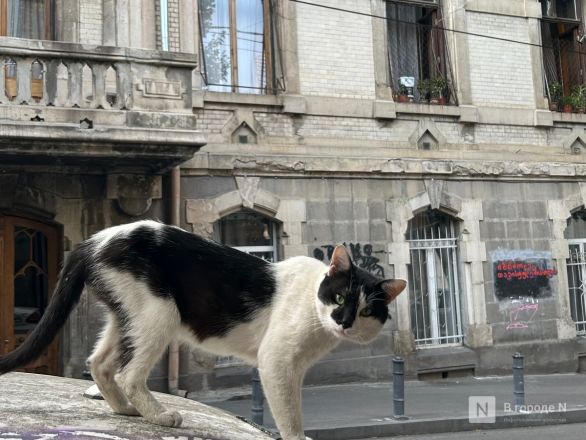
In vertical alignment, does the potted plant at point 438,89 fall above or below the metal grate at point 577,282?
above

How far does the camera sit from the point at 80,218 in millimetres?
11586

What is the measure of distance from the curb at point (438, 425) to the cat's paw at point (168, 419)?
6.21 metres

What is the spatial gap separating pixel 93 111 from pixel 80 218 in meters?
2.15

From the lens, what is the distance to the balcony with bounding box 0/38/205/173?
986cm

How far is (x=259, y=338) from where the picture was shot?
10.9ft

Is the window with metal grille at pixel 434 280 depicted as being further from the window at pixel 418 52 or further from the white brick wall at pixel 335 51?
the white brick wall at pixel 335 51

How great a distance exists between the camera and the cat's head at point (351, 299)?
3.10 meters

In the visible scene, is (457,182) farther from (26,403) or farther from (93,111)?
(26,403)

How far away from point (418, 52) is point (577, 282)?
21.0 feet

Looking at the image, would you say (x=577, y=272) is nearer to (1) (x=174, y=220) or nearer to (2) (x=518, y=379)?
(2) (x=518, y=379)

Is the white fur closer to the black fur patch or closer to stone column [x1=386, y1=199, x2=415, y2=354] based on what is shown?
the black fur patch

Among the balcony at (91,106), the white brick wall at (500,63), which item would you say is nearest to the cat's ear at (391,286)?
the balcony at (91,106)

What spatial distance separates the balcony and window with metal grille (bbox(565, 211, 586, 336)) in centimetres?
965

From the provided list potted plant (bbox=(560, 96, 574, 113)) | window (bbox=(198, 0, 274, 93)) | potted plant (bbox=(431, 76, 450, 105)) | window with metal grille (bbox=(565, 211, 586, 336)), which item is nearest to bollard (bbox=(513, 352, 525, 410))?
window with metal grille (bbox=(565, 211, 586, 336))
